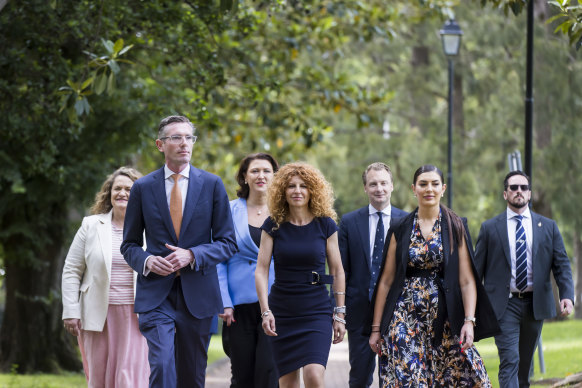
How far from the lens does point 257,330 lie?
834 centimetres

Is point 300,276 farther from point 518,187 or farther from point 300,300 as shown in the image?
point 518,187

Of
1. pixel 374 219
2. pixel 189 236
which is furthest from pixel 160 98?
pixel 189 236

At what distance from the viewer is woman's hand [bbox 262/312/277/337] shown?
7521mm

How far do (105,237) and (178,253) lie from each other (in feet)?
7.00

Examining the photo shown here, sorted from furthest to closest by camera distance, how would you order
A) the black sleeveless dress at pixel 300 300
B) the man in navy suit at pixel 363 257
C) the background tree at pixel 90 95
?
the background tree at pixel 90 95 < the man in navy suit at pixel 363 257 < the black sleeveless dress at pixel 300 300

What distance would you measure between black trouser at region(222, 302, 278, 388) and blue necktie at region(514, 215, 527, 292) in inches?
111

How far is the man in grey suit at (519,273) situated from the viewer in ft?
31.2

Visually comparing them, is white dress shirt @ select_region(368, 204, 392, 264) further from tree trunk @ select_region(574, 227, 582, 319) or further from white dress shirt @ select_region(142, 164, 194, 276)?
tree trunk @ select_region(574, 227, 582, 319)

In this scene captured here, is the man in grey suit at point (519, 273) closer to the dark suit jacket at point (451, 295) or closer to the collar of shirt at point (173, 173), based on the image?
the dark suit jacket at point (451, 295)

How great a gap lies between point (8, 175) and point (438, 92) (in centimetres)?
1983

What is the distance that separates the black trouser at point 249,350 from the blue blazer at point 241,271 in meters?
0.11

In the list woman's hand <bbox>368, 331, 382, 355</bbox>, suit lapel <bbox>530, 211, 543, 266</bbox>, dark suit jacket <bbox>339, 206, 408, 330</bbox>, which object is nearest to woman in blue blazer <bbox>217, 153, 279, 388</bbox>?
dark suit jacket <bbox>339, 206, 408, 330</bbox>

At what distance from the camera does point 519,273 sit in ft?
31.7

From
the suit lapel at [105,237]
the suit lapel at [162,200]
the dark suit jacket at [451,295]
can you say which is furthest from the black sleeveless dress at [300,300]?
the suit lapel at [105,237]
